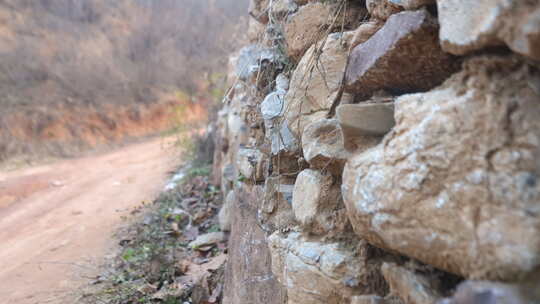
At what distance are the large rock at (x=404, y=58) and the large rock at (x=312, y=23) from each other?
398mm

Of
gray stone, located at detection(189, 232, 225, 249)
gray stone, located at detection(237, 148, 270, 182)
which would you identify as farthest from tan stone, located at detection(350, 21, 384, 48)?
gray stone, located at detection(189, 232, 225, 249)

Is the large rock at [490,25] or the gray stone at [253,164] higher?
the large rock at [490,25]

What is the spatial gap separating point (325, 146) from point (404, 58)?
46 cm

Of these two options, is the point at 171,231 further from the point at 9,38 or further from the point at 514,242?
the point at 9,38

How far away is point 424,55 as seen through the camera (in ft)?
3.97

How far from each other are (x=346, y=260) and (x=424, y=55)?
0.72m

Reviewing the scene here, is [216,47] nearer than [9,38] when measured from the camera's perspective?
No

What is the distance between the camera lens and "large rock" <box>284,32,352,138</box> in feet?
5.65

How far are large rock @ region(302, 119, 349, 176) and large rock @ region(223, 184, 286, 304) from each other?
0.57m

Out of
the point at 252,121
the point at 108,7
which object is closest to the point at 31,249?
the point at 252,121

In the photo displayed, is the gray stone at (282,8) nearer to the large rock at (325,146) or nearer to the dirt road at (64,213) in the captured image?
the large rock at (325,146)

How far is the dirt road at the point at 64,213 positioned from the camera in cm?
334

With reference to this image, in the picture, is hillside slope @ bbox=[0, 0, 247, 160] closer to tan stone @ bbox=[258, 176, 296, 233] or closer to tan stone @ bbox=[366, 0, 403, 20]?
tan stone @ bbox=[258, 176, 296, 233]

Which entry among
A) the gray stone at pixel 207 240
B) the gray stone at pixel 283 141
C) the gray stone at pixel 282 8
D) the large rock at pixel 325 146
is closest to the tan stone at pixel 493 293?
the large rock at pixel 325 146
